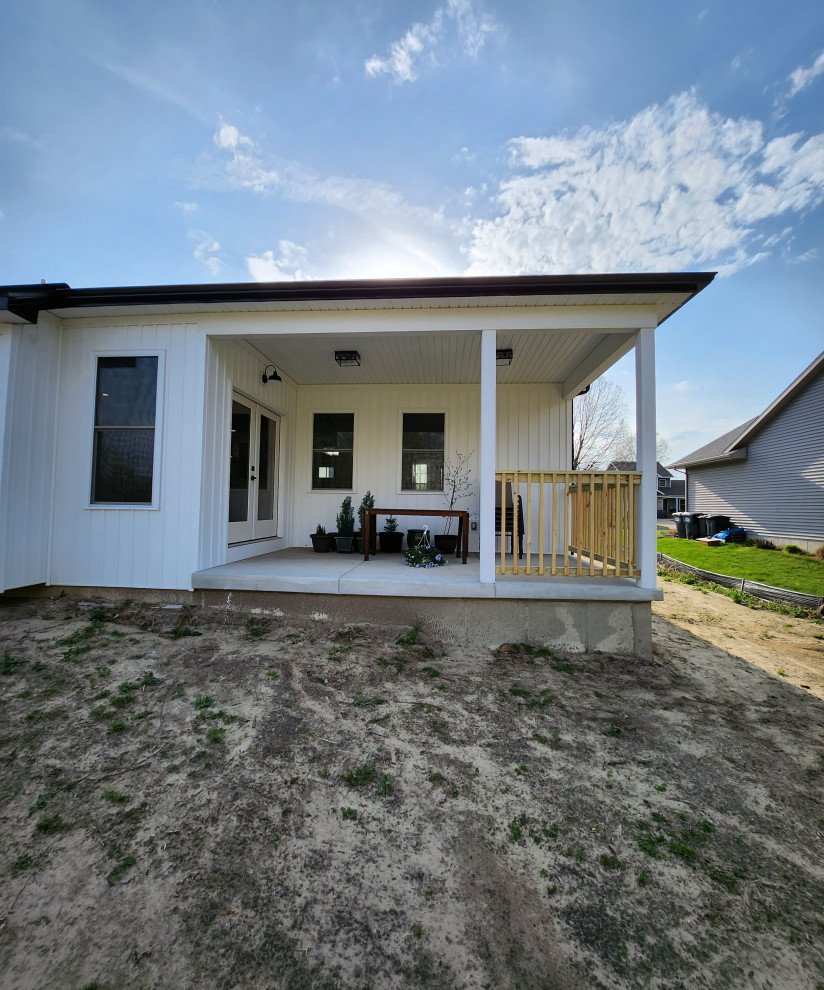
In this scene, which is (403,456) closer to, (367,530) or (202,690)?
(367,530)

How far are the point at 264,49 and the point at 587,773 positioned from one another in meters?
8.58

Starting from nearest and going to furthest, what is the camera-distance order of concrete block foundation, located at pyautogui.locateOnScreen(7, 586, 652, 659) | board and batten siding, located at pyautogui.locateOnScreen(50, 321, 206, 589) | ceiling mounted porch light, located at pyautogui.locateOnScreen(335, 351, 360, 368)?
concrete block foundation, located at pyautogui.locateOnScreen(7, 586, 652, 659), board and batten siding, located at pyautogui.locateOnScreen(50, 321, 206, 589), ceiling mounted porch light, located at pyautogui.locateOnScreen(335, 351, 360, 368)

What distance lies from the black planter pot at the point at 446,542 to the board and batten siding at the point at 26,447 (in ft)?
14.1

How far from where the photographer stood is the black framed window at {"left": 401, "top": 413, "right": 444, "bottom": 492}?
6.29m

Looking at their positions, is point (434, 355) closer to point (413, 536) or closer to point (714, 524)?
point (413, 536)

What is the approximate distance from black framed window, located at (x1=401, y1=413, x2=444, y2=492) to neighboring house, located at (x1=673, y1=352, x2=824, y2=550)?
11.2 meters

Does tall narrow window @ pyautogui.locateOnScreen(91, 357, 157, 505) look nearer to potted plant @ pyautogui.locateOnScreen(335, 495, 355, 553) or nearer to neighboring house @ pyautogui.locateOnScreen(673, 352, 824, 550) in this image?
potted plant @ pyautogui.locateOnScreen(335, 495, 355, 553)

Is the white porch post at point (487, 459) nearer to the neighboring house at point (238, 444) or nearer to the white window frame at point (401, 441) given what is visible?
the neighboring house at point (238, 444)

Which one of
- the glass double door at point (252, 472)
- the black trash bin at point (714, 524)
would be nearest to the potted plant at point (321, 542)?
the glass double door at point (252, 472)

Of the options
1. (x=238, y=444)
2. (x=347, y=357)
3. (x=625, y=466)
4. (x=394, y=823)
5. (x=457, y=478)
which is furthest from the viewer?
(x=625, y=466)

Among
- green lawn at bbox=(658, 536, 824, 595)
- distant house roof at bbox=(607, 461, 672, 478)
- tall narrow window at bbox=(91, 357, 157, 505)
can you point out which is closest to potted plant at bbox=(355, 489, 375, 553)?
tall narrow window at bbox=(91, 357, 157, 505)

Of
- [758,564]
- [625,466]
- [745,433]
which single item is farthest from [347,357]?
[625,466]

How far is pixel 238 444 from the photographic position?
16.2 ft

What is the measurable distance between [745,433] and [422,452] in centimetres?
1280
